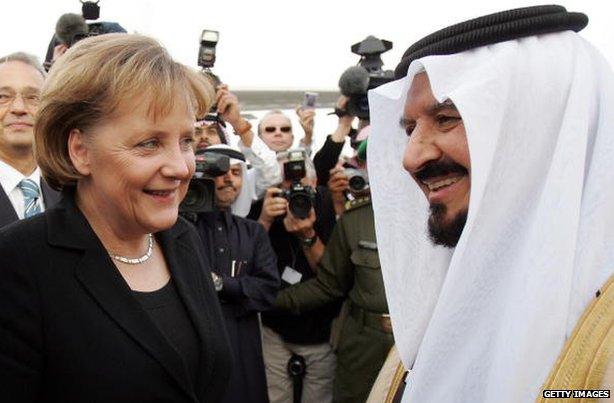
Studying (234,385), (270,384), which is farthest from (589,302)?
(270,384)

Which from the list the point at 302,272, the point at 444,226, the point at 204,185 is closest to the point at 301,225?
the point at 302,272

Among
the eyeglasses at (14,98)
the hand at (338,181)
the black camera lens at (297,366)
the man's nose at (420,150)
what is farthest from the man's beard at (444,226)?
the hand at (338,181)

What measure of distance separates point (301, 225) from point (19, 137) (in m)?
1.70

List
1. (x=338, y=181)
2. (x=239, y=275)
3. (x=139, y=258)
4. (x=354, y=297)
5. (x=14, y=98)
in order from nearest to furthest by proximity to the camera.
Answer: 1. (x=139, y=258)
2. (x=14, y=98)
3. (x=239, y=275)
4. (x=354, y=297)
5. (x=338, y=181)

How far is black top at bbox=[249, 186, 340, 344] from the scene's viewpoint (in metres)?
3.98

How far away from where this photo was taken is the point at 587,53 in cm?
137

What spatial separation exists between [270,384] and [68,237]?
2.62 m

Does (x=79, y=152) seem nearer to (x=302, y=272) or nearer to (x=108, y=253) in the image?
(x=108, y=253)

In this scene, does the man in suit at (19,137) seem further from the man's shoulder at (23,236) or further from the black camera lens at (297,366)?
the black camera lens at (297,366)

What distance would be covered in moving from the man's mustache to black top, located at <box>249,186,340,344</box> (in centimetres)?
262

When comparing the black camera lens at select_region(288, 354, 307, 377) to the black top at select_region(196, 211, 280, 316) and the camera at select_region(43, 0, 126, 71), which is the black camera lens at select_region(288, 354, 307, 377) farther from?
the camera at select_region(43, 0, 126, 71)

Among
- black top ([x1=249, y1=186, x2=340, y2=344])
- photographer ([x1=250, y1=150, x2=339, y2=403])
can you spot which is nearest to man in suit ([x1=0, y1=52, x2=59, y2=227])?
photographer ([x1=250, y1=150, x2=339, y2=403])

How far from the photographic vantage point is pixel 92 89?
1.65m

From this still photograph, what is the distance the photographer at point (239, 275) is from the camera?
3.27 metres
